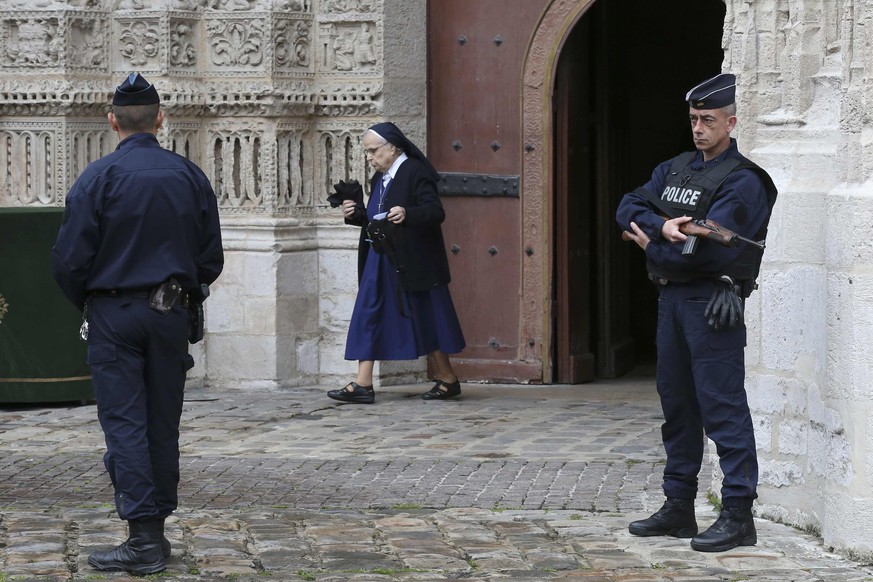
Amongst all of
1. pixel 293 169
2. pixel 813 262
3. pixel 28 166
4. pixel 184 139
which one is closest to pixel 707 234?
pixel 813 262

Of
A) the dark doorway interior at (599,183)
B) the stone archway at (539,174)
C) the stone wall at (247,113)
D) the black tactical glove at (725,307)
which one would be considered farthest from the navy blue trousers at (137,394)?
the dark doorway interior at (599,183)

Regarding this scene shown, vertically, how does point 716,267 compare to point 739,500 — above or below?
above

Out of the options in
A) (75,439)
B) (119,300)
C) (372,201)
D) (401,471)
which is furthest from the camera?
(372,201)

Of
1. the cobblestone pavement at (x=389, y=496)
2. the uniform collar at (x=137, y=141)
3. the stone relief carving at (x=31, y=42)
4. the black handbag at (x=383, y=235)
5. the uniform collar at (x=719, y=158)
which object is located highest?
the stone relief carving at (x=31, y=42)

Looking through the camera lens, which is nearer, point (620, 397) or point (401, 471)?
point (401, 471)

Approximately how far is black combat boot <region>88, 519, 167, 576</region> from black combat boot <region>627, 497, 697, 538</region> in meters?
1.99

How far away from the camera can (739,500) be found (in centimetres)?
683

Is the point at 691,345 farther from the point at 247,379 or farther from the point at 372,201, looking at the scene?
the point at 247,379

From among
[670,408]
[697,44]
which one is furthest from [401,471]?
[697,44]

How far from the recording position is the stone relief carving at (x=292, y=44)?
457 inches

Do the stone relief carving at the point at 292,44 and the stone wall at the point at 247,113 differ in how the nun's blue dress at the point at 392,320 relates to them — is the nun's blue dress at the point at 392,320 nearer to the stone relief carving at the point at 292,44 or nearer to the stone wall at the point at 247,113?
the stone wall at the point at 247,113

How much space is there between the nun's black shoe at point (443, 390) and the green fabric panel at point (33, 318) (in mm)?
2280

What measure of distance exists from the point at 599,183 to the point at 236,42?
2.86 m

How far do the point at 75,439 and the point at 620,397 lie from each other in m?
3.76
